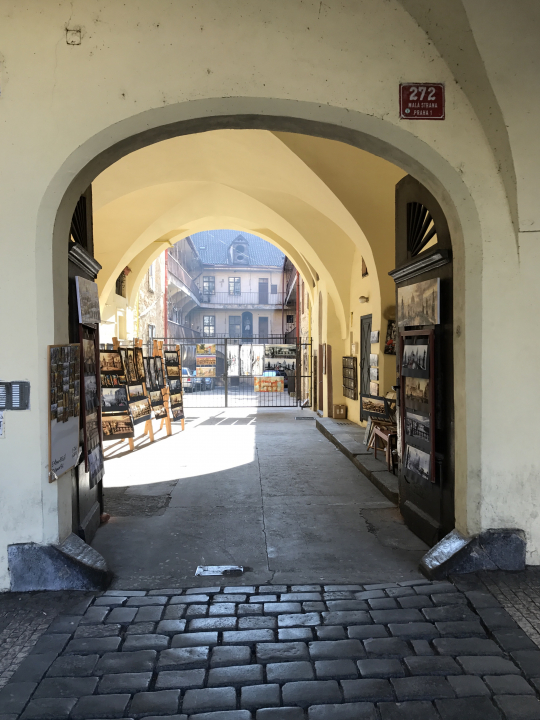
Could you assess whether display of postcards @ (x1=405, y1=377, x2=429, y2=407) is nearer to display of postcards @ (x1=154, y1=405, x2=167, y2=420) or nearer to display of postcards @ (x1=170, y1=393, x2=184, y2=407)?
display of postcards @ (x1=154, y1=405, x2=167, y2=420)

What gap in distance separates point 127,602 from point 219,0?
3863mm

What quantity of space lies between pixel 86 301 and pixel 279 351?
12607 mm

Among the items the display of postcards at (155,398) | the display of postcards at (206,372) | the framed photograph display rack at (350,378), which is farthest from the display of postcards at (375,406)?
the display of postcards at (206,372)

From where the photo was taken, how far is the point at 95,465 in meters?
4.51

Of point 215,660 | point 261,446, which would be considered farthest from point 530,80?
point 261,446

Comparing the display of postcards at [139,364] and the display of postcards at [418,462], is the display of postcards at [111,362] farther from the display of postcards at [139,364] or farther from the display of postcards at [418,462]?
the display of postcards at [418,462]

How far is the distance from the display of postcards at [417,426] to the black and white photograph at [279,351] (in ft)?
39.2

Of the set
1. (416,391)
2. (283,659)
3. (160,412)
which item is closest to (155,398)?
(160,412)

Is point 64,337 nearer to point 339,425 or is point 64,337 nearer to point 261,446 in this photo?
point 261,446

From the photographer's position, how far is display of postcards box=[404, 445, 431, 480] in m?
4.19

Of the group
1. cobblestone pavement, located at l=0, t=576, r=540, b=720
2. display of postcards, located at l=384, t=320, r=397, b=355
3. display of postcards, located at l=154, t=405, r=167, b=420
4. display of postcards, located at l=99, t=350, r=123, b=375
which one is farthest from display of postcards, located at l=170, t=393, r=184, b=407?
cobblestone pavement, located at l=0, t=576, r=540, b=720

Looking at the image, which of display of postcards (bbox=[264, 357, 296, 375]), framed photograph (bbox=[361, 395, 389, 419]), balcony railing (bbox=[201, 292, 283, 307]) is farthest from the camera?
balcony railing (bbox=[201, 292, 283, 307])

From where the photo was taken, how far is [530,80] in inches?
137

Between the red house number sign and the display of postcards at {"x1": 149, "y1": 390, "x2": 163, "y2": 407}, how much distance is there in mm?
7380
